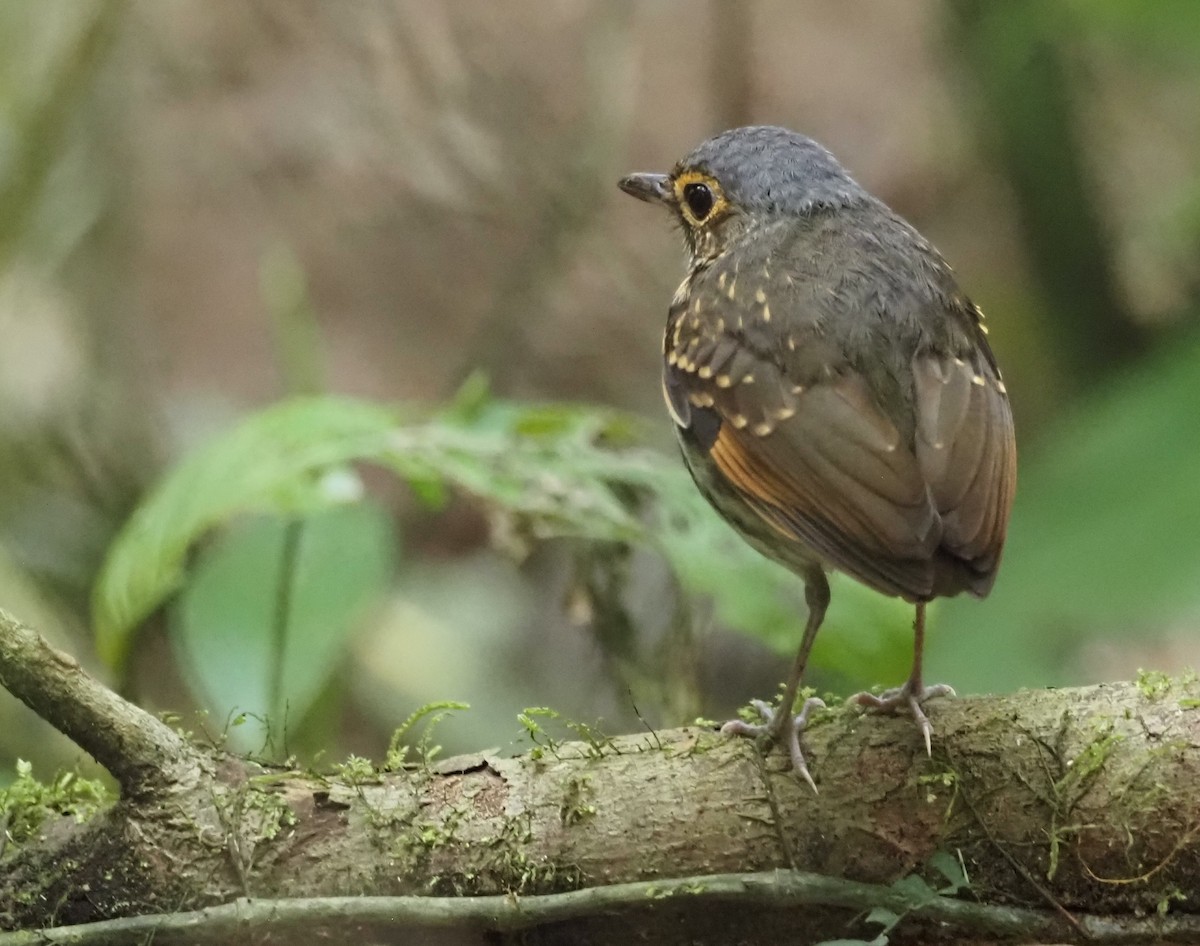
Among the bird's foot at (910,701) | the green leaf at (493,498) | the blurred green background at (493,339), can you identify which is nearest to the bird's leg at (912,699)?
the bird's foot at (910,701)

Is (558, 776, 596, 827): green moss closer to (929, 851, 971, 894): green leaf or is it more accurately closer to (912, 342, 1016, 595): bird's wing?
(929, 851, 971, 894): green leaf

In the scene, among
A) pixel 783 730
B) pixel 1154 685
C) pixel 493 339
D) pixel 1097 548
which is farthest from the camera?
pixel 493 339

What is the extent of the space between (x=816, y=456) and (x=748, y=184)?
0.96 metres

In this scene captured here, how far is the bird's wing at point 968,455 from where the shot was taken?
7.13 ft

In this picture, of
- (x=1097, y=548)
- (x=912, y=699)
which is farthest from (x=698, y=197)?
(x=1097, y=548)

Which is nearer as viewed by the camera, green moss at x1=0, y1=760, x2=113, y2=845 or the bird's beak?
green moss at x1=0, y1=760, x2=113, y2=845

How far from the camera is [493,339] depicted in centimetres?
583

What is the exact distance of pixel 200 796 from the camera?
2102mm

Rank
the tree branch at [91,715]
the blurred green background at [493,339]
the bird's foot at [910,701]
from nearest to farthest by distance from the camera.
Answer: the tree branch at [91,715], the bird's foot at [910,701], the blurred green background at [493,339]

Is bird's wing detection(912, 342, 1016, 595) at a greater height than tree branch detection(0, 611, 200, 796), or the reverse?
bird's wing detection(912, 342, 1016, 595)

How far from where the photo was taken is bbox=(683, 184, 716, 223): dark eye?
3.19 m

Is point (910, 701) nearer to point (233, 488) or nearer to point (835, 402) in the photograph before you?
point (835, 402)

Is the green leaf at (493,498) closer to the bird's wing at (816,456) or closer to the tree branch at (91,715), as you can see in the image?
the bird's wing at (816,456)

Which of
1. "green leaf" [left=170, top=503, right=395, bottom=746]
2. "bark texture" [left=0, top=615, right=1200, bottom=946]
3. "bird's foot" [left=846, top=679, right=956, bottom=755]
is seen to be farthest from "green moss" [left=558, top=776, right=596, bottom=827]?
"green leaf" [left=170, top=503, right=395, bottom=746]
